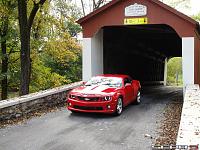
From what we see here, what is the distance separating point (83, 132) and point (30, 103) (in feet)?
10.2

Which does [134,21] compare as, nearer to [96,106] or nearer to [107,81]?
[107,81]

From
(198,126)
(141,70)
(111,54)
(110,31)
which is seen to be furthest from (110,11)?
(141,70)

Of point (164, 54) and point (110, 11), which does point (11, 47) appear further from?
point (164, 54)

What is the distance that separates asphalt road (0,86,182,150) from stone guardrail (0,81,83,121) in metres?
0.57

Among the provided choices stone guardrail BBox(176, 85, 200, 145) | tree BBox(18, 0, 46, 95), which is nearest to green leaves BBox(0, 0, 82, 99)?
tree BBox(18, 0, 46, 95)

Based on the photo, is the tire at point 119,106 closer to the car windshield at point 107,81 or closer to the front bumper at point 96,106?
the front bumper at point 96,106

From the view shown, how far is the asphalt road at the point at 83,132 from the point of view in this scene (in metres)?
7.27

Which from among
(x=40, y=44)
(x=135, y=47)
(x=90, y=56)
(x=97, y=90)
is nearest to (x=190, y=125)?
(x=97, y=90)

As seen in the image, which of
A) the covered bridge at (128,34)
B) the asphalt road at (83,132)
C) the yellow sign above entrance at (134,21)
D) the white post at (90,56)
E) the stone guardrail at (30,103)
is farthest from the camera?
the white post at (90,56)

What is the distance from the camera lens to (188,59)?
14.4 m

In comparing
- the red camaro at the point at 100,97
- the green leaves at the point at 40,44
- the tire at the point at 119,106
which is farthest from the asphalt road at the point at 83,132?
the green leaves at the point at 40,44

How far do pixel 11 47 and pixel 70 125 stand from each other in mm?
16226

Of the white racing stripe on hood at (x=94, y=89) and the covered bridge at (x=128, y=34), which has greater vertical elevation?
the covered bridge at (x=128, y=34)

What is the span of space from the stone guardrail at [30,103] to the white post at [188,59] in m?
5.57
